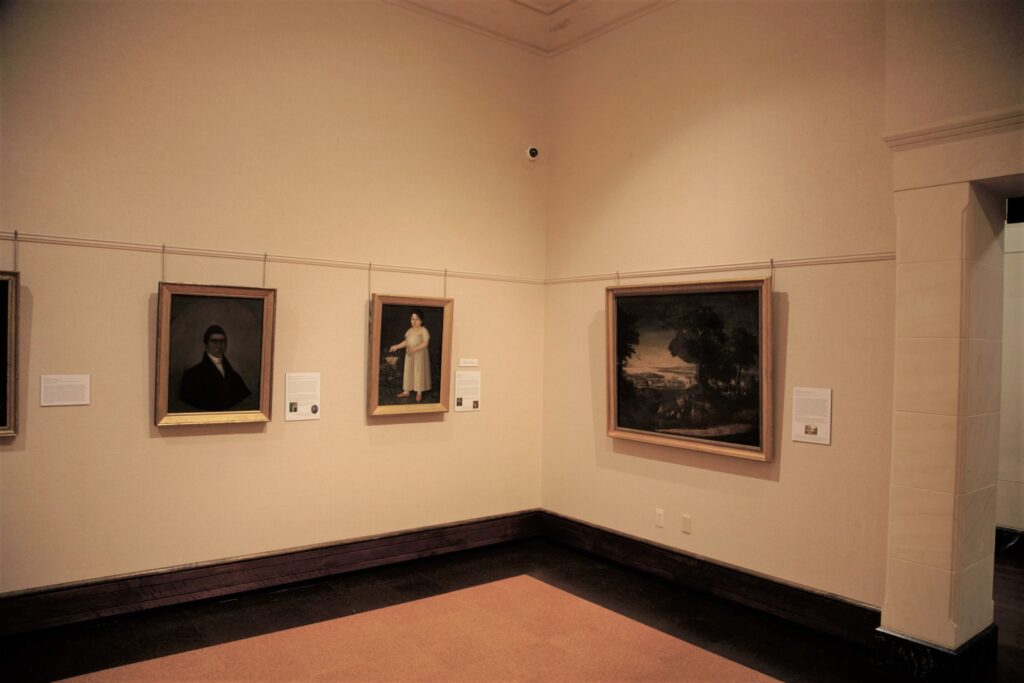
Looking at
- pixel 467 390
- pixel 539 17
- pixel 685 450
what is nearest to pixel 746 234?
pixel 685 450

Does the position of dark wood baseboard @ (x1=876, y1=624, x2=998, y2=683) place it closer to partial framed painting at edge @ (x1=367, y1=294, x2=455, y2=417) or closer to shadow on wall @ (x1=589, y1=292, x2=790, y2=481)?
shadow on wall @ (x1=589, y1=292, x2=790, y2=481)

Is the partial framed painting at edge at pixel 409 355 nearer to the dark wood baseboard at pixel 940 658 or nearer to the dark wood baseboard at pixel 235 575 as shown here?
the dark wood baseboard at pixel 235 575

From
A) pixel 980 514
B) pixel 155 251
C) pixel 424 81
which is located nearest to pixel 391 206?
pixel 424 81

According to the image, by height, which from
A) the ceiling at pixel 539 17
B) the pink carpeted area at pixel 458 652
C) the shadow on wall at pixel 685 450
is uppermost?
the ceiling at pixel 539 17

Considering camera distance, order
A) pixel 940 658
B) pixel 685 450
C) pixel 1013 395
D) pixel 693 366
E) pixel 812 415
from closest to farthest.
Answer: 1. pixel 940 658
2. pixel 812 415
3. pixel 693 366
4. pixel 685 450
5. pixel 1013 395

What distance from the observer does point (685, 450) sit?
6273 millimetres

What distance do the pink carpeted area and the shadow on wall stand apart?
1533mm

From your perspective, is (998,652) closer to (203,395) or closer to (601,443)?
(601,443)

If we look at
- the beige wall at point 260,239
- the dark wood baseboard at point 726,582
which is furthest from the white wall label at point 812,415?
the beige wall at point 260,239

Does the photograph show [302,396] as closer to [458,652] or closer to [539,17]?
[458,652]

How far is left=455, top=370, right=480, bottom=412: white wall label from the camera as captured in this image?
7.14 m

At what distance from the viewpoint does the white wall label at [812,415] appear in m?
5.24

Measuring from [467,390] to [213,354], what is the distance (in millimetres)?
2599

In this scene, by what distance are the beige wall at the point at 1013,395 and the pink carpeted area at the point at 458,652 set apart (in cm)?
515
